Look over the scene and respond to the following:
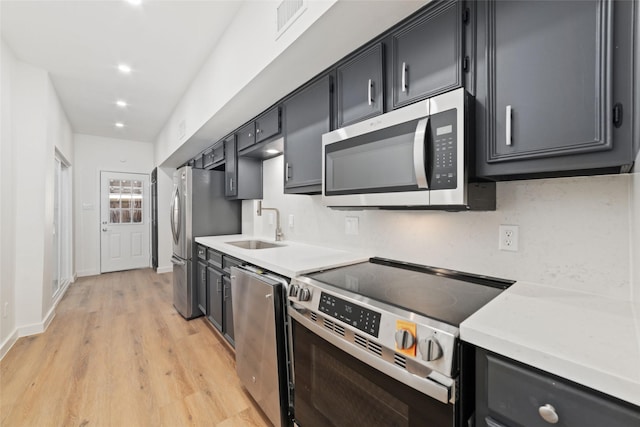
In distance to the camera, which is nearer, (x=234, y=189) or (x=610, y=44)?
(x=610, y=44)

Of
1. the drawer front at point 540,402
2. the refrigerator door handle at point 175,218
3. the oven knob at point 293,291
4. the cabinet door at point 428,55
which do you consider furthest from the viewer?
the refrigerator door handle at point 175,218

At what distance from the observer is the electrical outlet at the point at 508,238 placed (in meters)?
1.22

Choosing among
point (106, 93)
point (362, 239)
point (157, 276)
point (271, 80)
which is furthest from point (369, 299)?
point (157, 276)

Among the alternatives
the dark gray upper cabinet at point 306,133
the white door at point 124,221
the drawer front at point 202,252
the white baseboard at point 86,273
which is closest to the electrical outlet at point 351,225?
the dark gray upper cabinet at point 306,133

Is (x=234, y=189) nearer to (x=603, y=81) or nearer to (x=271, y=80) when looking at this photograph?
(x=271, y=80)

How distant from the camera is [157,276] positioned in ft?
17.5

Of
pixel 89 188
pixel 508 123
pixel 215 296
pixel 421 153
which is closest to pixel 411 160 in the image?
pixel 421 153

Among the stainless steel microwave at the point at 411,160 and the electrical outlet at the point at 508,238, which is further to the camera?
the electrical outlet at the point at 508,238

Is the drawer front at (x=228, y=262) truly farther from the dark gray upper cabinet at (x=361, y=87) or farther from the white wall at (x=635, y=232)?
the white wall at (x=635, y=232)

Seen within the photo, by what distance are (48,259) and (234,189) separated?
226cm

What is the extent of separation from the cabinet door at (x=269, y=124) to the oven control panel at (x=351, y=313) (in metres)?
1.54

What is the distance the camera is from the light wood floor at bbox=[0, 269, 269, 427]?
170 cm

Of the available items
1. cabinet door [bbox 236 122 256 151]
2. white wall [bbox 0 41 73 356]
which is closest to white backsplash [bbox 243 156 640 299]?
cabinet door [bbox 236 122 256 151]

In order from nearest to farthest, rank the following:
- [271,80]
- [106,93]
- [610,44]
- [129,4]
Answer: [610,44] < [271,80] < [129,4] < [106,93]
